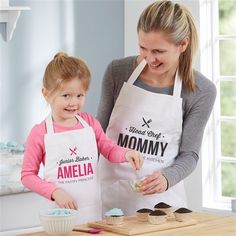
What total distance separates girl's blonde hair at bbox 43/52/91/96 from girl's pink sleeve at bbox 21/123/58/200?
15 centimetres

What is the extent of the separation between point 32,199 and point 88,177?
953mm

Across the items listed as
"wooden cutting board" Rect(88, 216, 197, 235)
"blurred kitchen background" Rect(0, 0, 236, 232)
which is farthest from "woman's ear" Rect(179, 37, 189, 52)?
"blurred kitchen background" Rect(0, 0, 236, 232)

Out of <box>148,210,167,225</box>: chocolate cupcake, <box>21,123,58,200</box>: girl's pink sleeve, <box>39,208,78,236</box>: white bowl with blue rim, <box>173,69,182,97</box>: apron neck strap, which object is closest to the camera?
<box>39,208,78,236</box>: white bowl with blue rim

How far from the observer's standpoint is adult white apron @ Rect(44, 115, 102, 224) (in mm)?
2572

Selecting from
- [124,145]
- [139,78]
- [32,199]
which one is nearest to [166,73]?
[139,78]

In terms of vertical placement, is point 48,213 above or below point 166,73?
below

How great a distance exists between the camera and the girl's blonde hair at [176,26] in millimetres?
2645

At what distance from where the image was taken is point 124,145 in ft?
9.36

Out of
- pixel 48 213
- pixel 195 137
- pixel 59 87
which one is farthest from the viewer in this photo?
pixel 195 137

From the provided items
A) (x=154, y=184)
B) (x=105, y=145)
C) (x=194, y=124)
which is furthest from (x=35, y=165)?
(x=194, y=124)

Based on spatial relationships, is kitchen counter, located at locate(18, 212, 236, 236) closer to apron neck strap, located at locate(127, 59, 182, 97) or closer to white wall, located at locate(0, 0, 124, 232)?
apron neck strap, located at locate(127, 59, 182, 97)

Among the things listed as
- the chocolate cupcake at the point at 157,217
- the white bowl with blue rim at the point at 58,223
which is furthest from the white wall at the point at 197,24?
the white bowl with blue rim at the point at 58,223

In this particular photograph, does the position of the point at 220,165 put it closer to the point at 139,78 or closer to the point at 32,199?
the point at 32,199

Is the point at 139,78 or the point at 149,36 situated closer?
the point at 149,36
